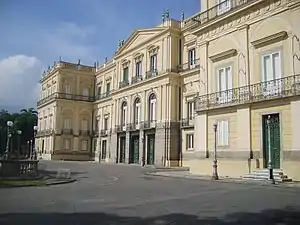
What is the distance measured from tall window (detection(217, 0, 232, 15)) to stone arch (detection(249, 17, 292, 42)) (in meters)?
3.28

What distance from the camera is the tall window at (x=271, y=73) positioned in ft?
70.5

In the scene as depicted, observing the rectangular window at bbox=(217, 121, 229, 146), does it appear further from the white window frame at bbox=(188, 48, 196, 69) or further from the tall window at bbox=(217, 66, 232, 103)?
the white window frame at bbox=(188, 48, 196, 69)

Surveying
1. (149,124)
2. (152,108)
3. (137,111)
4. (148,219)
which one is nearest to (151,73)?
(152,108)

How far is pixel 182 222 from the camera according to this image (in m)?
8.09

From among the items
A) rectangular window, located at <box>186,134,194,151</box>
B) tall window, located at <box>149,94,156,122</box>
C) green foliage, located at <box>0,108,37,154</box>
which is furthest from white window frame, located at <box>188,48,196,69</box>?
green foliage, located at <box>0,108,37,154</box>

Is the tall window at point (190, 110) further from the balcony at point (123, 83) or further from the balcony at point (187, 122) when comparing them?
the balcony at point (123, 83)

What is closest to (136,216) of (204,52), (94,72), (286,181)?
(286,181)

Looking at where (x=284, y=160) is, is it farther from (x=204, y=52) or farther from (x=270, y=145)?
(x=204, y=52)

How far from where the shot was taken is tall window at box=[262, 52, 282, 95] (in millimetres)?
21484

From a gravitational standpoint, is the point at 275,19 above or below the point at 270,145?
above

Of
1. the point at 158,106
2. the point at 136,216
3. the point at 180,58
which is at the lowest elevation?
the point at 136,216

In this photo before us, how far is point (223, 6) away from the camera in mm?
26156

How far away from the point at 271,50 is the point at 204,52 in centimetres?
Result: 600

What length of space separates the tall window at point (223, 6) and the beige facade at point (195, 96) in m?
0.07
